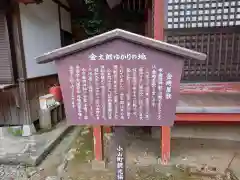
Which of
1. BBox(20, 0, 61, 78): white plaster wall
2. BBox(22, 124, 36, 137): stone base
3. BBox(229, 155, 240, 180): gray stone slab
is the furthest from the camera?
BBox(22, 124, 36, 137): stone base

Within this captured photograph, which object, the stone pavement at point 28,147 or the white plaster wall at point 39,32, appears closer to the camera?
the stone pavement at point 28,147

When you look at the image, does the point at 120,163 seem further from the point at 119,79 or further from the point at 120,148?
the point at 119,79

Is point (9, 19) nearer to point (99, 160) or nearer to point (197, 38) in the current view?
point (99, 160)

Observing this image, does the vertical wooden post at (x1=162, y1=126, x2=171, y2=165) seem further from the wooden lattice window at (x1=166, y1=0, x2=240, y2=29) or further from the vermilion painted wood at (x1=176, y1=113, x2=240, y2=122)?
the wooden lattice window at (x1=166, y1=0, x2=240, y2=29)

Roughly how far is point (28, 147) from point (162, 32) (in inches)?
170

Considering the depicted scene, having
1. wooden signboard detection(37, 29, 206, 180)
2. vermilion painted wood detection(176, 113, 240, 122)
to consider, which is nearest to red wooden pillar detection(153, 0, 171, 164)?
vermilion painted wood detection(176, 113, 240, 122)

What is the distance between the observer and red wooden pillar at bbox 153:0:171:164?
4445 millimetres

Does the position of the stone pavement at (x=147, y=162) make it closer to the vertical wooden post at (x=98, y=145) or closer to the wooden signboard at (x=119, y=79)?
the vertical wooden post at (x=98, y=145)

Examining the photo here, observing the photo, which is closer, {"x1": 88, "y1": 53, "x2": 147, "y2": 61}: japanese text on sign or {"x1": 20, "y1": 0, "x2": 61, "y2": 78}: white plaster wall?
{"x1": 88, "y1": 53, "x2": 147, "y2": 61}: japanese text on sign

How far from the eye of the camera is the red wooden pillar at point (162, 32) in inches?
175

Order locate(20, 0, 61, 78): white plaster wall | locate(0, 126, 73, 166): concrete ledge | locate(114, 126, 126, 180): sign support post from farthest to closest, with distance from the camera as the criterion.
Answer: locate(20, 0, 61, 78): white plaster wall → locate(0, 126, 73, 166): concrete ledge → locate(114, 126, 126, 180): sign support post

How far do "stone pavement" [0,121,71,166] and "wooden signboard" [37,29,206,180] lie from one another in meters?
2.97

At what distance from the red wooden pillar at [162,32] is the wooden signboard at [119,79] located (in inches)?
83.4

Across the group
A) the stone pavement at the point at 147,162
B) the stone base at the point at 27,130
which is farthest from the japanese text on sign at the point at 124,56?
the stone base at the point at 27,130
